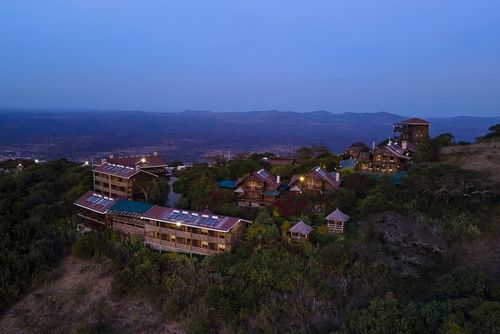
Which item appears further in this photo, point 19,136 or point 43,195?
point 19,136

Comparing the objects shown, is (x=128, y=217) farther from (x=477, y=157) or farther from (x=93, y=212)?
(x=477, y=157)

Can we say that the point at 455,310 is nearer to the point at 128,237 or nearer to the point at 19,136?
the point at 128,237

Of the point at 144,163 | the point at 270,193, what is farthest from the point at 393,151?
the point at 144,163

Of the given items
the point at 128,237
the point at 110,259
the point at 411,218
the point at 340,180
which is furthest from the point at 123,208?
the point at 411,218

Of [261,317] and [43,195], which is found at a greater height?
[43,195]

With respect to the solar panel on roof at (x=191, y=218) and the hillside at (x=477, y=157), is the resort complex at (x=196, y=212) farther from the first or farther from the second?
the hillside at (x=477, y=157)

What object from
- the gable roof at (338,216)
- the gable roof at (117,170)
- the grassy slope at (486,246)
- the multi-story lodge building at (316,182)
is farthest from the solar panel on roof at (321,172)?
the gable roof at (117,170)
